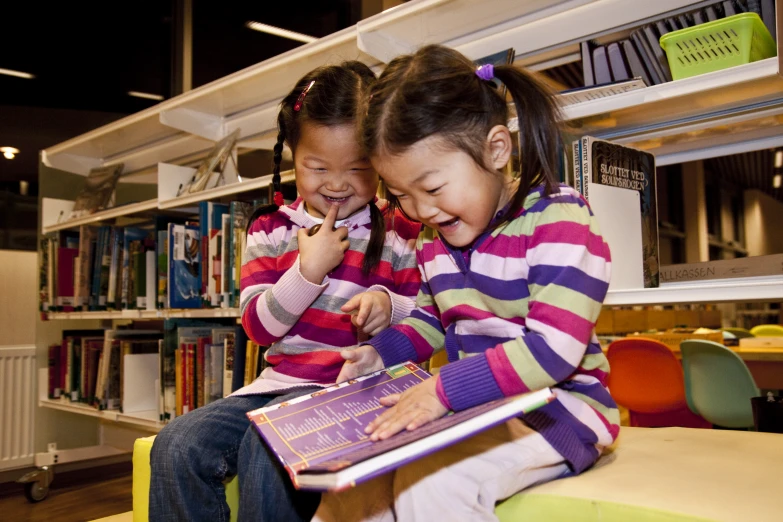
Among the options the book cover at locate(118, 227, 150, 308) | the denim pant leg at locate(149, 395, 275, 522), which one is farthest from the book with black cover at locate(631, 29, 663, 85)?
the book cover at locate(118, 227, 150, 308)

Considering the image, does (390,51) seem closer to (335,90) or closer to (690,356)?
(335,90)

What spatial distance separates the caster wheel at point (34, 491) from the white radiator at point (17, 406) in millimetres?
625

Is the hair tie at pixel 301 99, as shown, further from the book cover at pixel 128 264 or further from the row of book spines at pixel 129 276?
the book cover at pixel 128 264

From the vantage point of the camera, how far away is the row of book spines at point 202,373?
2.25 m

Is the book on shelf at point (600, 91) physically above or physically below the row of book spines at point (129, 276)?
above

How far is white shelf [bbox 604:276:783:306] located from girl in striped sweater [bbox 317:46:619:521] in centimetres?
31

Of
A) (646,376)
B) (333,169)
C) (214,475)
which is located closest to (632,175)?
(333,169)

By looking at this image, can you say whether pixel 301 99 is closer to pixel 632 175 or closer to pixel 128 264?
pixel 632 175

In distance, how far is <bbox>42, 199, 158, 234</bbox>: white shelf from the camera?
2.57 m

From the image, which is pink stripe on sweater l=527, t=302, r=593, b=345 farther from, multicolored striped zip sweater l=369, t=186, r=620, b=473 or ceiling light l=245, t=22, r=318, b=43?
ceiling light l=245, t=22, r=318, b=43

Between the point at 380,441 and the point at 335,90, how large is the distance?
2.25ft

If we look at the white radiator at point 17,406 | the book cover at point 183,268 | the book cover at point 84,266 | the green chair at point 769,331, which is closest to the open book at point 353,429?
the book cover at point 183,268

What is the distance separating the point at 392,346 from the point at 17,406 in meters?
2.91

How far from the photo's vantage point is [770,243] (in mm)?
11344
